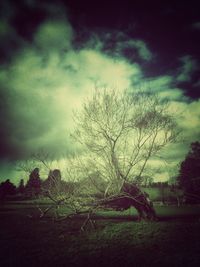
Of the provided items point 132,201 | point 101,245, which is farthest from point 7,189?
point 101,245

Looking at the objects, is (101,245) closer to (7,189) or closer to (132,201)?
(132,201)

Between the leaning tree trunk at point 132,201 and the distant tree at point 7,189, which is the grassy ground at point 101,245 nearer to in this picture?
the leaning tree trunk at point 132,201

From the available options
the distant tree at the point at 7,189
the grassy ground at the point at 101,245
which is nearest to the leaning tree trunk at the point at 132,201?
the grassy ground at the point at 101,245

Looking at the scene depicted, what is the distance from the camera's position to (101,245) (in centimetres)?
993

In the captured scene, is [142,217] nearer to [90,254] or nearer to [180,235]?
[180,235]

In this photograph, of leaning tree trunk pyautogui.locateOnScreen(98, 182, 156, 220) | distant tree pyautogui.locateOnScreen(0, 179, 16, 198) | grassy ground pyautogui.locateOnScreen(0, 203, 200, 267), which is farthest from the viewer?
distant tree pyautogui.locateOnScreen(0, 179, 16, 198)

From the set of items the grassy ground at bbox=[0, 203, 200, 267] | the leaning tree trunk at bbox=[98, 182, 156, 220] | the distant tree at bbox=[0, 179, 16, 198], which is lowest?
the grassy ground at bbox=[0, 203, 200, 267]

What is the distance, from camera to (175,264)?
7395 mm

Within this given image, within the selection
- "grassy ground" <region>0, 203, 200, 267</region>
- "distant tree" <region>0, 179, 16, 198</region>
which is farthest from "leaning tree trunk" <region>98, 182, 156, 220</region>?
"distant tree" <region>0, 179, 16, 198</region>

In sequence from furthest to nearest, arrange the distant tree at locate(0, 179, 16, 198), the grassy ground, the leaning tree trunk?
the distant tree at locate(0, 179, 16, 198), the leaning tree trunk, the grassy ground

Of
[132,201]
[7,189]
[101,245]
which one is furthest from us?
[7,189]

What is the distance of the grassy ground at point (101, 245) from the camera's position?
25.6ft

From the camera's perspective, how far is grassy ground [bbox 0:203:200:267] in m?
7.81

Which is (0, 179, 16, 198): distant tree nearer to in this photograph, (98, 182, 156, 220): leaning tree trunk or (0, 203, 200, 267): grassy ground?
(0, 203, 200, 267): grassy ground
